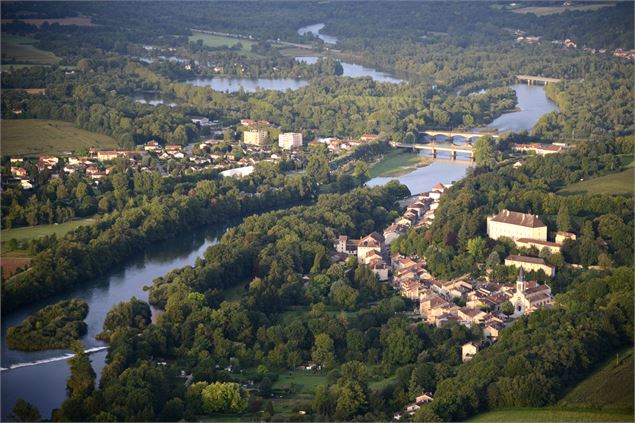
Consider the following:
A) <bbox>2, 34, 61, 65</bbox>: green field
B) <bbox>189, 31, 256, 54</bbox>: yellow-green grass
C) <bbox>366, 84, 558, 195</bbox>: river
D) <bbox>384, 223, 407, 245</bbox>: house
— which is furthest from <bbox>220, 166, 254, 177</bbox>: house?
<bbox>189, 31, 256, 54</bbox>: yellow-green grass

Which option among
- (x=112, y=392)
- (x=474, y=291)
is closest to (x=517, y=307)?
(x=474, y=291)

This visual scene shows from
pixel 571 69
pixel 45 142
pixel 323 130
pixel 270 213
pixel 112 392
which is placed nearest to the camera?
pixel 112 392

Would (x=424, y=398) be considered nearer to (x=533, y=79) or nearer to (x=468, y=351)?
(x=468, y=351)

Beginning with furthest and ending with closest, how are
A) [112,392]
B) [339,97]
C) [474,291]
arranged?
[339,97] → [474,291] → [112,392]

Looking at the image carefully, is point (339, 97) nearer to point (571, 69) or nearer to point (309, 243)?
point (571, 69)

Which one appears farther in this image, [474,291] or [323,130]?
[323,130]
